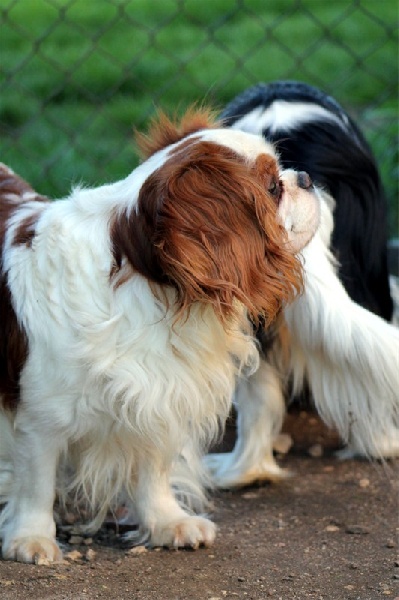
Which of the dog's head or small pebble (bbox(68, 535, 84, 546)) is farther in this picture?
small pebble (bbox(68, 535, 84, 546))

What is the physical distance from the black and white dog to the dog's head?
0.36 meters

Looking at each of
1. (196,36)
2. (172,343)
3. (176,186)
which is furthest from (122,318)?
(196,36)

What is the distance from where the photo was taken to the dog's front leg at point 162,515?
2848 mm

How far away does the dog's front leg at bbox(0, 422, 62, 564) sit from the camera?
2696 millimetres

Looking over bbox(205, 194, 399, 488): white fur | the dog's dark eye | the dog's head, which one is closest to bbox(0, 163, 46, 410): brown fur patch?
the dog's head

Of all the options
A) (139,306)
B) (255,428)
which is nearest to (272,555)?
(255,428)

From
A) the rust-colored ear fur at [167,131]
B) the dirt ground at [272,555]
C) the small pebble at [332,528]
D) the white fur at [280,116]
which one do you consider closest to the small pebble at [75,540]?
the dirt ground at [272,555]

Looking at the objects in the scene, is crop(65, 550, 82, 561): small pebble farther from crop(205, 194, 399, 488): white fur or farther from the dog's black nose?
the dog's black nose

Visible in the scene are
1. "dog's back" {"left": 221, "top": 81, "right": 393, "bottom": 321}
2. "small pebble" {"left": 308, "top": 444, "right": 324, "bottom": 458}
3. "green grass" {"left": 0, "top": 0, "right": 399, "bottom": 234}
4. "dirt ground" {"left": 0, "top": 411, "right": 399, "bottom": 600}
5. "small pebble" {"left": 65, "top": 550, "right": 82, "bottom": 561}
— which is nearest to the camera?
"dirt ground" {"left": 0, "top": 411, "right": 399, "bottom": 600}

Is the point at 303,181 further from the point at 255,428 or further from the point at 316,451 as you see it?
the point at 316,451

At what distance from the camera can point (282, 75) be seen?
5906 mm

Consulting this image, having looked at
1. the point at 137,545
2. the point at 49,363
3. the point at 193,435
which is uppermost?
the point at 49,363

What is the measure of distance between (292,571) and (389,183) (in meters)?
2.65

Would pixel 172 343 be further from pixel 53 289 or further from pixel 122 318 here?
pixel 53 289
